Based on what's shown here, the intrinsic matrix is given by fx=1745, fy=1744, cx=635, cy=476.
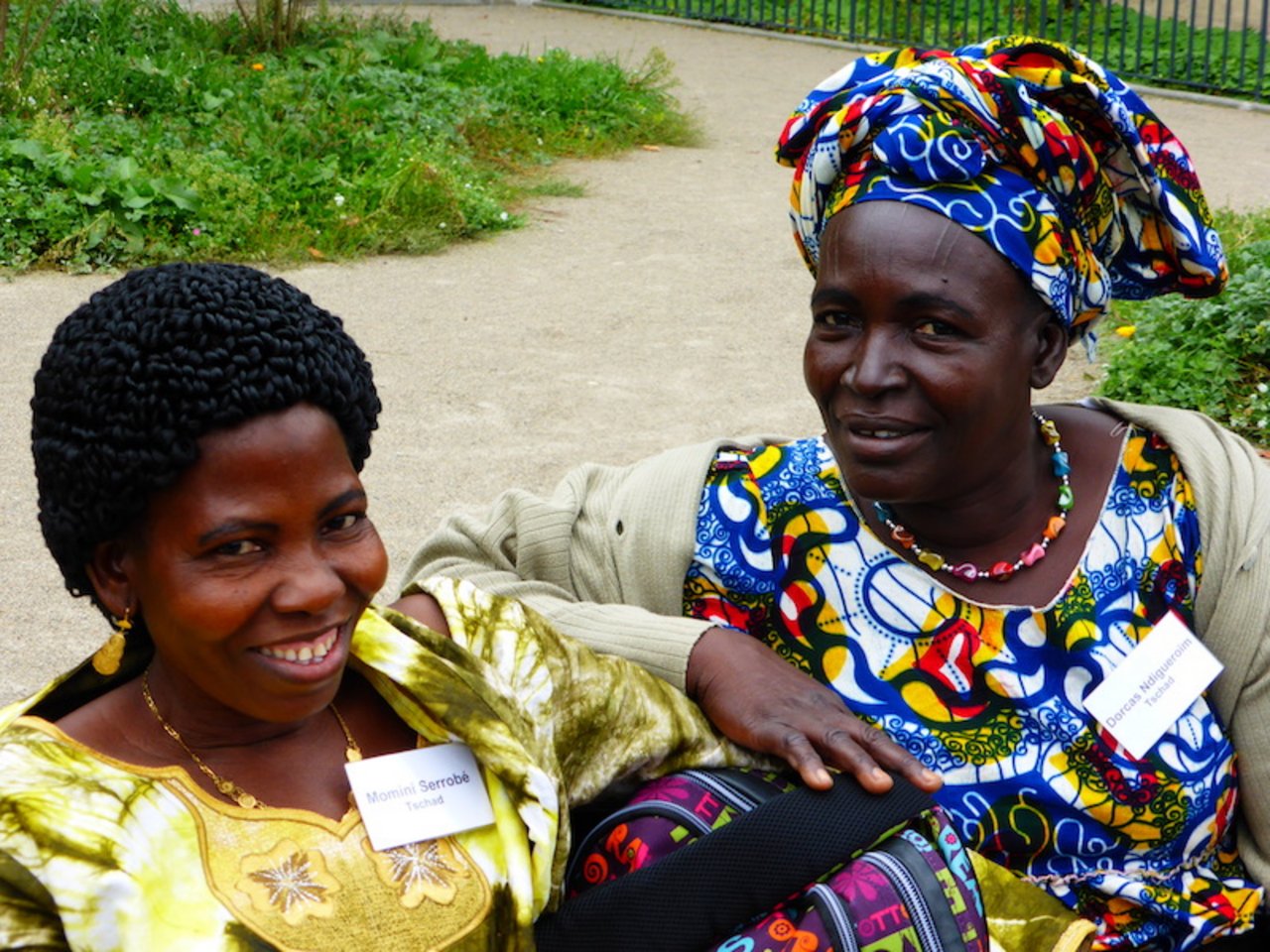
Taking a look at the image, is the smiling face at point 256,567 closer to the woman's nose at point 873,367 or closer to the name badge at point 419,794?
the name badge at point 419,794

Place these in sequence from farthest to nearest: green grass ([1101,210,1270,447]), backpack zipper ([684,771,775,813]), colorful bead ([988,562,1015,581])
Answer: green grass ([1101,210,1270,447]) → colorful bead ([988,562,1015,581]) → backpack zipper ([684,771,775,813])

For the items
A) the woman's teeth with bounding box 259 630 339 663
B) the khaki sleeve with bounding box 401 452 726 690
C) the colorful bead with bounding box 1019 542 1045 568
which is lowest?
the khaki sleeve with bounding box 401 452 726 690

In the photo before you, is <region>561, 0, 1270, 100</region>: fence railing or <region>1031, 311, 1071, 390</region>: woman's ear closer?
<region>1031, 311, 1071, 390</region>: woman's ear

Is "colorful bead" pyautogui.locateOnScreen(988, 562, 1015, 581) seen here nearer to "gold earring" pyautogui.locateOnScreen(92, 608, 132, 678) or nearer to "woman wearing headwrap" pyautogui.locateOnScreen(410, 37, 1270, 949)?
"woman wearing headwrap" pyautogui.locateOnScreen(410, 37, 1270, 949)

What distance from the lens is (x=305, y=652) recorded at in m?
1.96

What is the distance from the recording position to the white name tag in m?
2.56

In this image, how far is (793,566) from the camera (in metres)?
2.75

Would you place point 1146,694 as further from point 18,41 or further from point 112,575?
point 18,41

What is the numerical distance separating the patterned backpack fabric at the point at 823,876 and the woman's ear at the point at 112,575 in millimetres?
701

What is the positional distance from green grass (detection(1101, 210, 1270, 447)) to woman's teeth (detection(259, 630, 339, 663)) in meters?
4.02

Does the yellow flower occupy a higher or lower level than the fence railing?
lower

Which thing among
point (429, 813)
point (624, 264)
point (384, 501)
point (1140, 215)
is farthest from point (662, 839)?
point (624, 264)

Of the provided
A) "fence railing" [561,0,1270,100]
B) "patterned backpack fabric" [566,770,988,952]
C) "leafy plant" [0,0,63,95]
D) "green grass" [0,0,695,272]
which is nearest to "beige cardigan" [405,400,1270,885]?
"patterned backpack fabric" [566,770,988,952]

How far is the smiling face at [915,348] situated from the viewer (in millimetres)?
A: 2506
